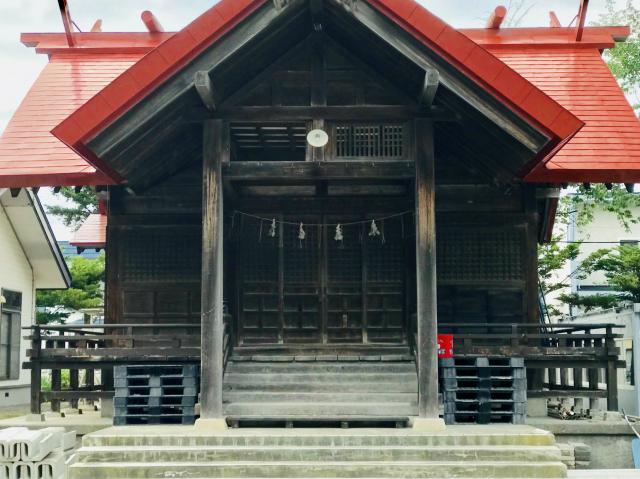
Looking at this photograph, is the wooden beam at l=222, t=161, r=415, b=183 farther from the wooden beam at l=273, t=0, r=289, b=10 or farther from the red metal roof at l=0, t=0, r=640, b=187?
the wooden beam at l=273, t=0, r=289, b=10

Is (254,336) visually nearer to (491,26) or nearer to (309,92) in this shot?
(309,92)

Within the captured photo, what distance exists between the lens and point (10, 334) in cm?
2073

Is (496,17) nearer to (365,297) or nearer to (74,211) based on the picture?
(365,297)

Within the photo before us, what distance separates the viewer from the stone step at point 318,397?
1162cm

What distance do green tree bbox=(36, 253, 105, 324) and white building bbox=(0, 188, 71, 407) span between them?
3663 millimetres

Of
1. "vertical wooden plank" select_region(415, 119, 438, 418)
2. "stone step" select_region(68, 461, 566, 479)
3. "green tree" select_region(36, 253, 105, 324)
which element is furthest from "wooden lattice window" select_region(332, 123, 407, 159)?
"green tree" select_region(36, 253, 105, 324)

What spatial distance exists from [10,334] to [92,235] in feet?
10.7

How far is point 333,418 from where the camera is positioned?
11109 mm

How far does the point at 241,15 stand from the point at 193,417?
528 cm

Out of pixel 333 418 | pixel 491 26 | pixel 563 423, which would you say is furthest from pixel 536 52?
pixel 333 418

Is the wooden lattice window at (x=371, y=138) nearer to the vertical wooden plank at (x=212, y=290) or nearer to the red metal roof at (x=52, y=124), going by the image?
the vertical wooden plank at (x=212, y=290)

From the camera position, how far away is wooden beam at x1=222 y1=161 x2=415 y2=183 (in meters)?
10.9

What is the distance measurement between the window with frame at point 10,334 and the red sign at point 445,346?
12363 mm

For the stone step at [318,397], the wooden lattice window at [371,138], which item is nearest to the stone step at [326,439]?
the stone step at [318,397]
